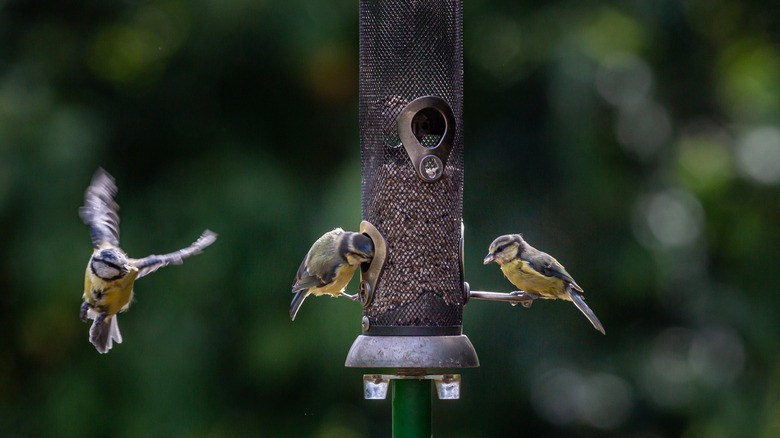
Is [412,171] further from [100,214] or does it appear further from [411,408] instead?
[100,214]

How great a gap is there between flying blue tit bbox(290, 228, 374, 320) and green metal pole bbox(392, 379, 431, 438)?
565mm

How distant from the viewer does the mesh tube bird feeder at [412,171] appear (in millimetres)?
5727

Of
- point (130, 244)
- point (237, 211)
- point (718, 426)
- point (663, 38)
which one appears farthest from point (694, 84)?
point (130, 244)

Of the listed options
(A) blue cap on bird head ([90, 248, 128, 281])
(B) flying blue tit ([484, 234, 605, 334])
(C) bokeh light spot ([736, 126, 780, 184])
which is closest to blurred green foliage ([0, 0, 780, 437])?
(C) bokeh light spot ([736, 126, 780, 184])

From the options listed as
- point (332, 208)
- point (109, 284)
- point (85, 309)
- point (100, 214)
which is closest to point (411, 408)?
point (109, 284)

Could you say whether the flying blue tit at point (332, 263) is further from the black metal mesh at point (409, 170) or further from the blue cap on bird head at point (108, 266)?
the blue cap on bird head at point (108, 266)

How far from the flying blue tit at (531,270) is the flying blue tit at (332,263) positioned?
727 mm

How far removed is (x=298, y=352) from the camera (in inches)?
316

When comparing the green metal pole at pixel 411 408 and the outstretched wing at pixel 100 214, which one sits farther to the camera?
the outstretched wing at pixel 100 214

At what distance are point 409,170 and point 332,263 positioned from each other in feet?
1.51

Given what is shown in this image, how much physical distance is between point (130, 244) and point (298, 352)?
1041 mm

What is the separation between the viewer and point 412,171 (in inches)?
231

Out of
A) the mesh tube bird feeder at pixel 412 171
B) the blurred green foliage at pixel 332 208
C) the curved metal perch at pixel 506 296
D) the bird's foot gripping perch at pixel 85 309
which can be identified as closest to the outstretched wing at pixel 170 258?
the bird's foot gripping perch at pixel 85 309

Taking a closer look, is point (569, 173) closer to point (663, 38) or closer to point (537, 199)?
point (537, 199)
